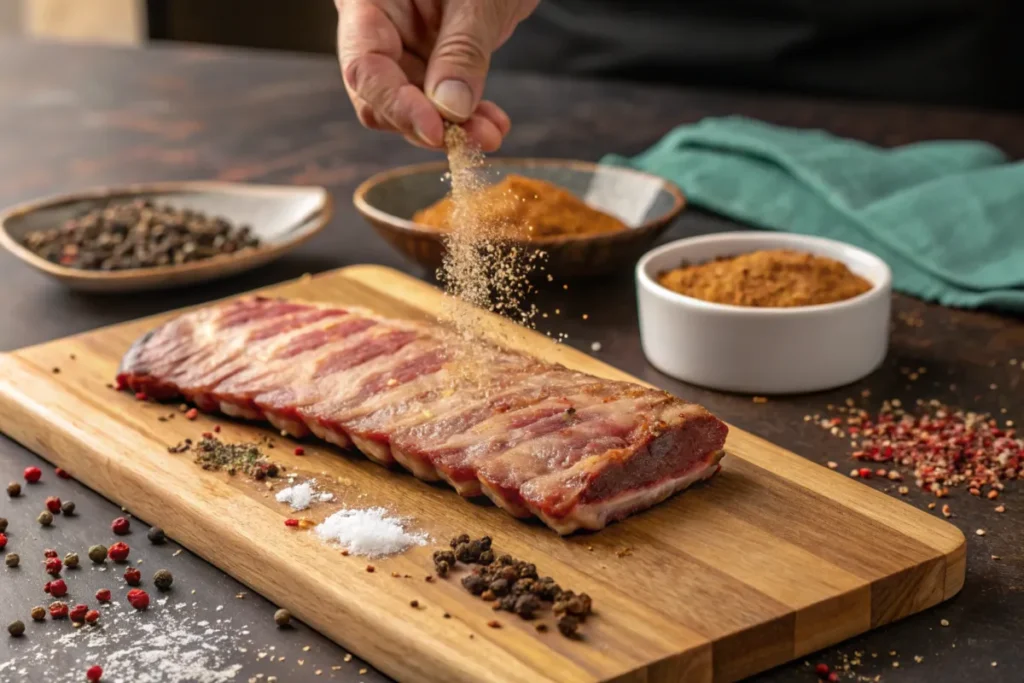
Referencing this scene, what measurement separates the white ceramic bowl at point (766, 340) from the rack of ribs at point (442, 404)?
39 cm

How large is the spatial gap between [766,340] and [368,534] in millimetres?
1111

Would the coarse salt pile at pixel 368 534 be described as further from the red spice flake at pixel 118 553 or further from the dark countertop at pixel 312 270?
the red spice flake at pixel 118 553

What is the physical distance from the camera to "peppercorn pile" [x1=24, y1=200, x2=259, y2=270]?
3676mm

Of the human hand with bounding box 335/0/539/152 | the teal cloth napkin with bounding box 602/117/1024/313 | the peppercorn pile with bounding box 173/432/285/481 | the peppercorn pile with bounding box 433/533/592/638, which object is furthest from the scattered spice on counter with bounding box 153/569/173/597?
the teal cloth napkin with bounding box 602/117/1024/313

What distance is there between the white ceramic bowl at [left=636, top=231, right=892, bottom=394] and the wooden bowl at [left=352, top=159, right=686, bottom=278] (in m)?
0.33

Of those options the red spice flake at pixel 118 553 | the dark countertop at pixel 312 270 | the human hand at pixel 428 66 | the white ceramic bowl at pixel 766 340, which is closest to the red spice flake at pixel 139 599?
the dark countertop at pixel 312 270

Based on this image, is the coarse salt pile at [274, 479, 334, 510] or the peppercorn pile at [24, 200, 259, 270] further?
the peppercorn pile at [24, 200, 259, 270]

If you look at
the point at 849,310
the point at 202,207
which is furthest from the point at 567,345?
the point at 202,207

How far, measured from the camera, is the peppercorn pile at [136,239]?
368cm

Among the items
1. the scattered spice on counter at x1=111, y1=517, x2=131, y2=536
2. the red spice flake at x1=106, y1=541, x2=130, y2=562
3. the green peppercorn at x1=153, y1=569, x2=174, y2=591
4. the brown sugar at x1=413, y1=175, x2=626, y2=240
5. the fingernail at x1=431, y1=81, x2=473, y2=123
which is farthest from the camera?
A: the brown sugar at x1=413, y1=175, x2=626, y2=240

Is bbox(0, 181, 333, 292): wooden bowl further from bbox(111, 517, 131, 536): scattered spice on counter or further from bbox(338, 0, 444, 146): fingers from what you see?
bbox(111, 517, 131, 536): scattered spice on counter

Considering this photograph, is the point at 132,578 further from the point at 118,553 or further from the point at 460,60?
the point at 460,60

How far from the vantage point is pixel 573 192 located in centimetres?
399

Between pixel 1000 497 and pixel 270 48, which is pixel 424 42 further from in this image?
pixel 270 48
